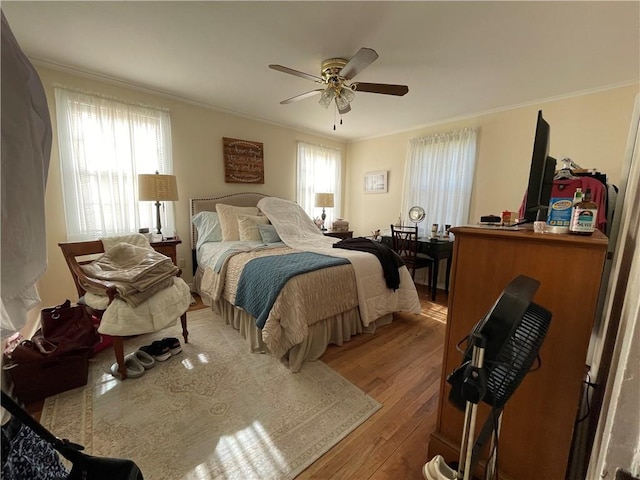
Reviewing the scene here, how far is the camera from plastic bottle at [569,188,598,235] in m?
0.92

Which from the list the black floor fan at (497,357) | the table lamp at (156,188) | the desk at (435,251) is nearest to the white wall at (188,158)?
the table lamp at (156,188)

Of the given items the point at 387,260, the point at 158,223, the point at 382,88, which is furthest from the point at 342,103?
the point at 158,223

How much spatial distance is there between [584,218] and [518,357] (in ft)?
2.09

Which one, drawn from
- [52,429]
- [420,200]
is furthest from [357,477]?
[420,200]

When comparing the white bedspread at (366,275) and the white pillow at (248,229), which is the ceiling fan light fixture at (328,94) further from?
the white pillow at (248,229)

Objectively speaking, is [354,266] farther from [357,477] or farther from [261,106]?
[261,106]

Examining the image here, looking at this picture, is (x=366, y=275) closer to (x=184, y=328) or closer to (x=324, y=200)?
(x=184, y=328)

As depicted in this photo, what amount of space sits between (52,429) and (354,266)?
6.81 feet

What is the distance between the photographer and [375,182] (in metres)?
4.73

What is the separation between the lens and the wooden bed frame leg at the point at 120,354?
1.75m

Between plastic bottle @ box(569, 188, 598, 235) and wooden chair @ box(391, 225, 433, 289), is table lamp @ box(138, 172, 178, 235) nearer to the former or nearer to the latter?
wooden chair @ box(391, 225, 433, 289)

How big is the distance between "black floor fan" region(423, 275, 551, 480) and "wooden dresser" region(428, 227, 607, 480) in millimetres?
409

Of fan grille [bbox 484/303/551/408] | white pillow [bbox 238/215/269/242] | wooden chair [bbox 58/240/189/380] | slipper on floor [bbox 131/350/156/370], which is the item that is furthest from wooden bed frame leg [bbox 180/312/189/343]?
fan grille [bbox 484/303/551/408]

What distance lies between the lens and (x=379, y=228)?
4.75 metres
